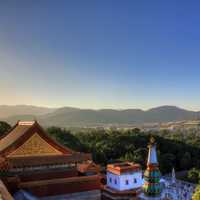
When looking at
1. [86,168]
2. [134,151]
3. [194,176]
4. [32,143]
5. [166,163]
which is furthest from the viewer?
[134,151]

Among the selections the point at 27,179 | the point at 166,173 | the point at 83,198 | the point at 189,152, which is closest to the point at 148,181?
the point at 83,198

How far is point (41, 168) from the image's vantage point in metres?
9.68

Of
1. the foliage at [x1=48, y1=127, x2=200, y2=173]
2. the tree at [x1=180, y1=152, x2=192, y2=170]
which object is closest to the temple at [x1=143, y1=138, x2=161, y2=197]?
the foliage at [x1=48, y1=127, x2=200, y2=173]

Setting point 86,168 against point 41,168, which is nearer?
point 41,168

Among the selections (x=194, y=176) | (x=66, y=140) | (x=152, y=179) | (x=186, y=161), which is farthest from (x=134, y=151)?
(x=152, y=179)

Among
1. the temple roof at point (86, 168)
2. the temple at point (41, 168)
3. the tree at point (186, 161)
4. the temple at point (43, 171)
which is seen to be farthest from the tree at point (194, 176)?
the temple at point (41, 168)

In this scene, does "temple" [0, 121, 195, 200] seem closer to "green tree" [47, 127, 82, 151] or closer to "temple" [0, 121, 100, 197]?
"temple" [0, 121, 100, 197]

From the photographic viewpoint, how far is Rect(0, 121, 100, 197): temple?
9.00 metres

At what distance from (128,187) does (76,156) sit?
3203 millimetres

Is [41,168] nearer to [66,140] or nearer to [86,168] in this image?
[86,168]

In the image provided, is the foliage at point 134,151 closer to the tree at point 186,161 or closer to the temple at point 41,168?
the tree at point 186,161

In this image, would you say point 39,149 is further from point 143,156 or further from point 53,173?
point 143,156

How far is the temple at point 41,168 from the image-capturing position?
9.00 metres

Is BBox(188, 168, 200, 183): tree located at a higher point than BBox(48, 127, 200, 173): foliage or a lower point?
lower
